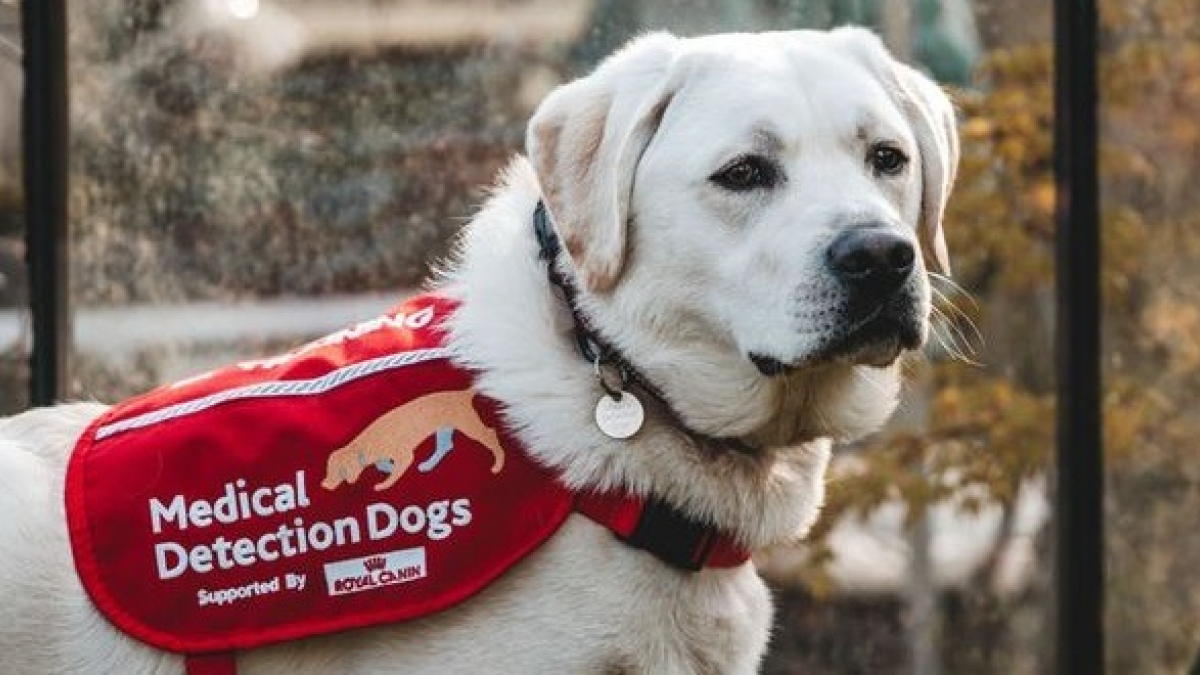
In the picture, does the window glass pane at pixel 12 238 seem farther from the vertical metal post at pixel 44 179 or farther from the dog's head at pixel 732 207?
the dog's head at pixel 732 207

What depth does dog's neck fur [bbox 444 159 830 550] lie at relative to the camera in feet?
8.80

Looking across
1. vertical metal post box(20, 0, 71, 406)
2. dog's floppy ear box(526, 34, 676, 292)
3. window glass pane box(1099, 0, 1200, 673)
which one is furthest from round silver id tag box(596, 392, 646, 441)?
window glass pane box(1099, 0, 1200, 673)

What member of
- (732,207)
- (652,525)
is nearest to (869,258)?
(732,207)

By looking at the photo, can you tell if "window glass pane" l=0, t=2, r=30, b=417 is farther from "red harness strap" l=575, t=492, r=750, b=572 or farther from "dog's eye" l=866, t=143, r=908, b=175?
"dog's eye" l=866, t=143, r=908, b=175

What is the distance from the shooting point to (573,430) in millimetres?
2686

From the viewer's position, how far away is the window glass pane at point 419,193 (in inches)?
175

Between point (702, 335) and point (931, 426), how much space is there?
1990 mm

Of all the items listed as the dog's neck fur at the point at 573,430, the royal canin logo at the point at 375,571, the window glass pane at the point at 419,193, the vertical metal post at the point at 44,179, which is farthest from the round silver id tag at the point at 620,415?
the vertical metal post at the point at 44,179

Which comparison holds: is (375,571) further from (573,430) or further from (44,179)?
(44,179)

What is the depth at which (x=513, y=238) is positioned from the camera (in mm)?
2885

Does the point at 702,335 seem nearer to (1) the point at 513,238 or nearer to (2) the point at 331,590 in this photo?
(1) the point at 513,238

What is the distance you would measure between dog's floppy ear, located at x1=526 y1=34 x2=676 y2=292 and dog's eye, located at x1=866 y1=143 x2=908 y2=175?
300 mm

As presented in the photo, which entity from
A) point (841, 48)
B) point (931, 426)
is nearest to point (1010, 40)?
point (931, 426)

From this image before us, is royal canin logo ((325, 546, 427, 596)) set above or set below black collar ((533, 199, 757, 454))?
below
